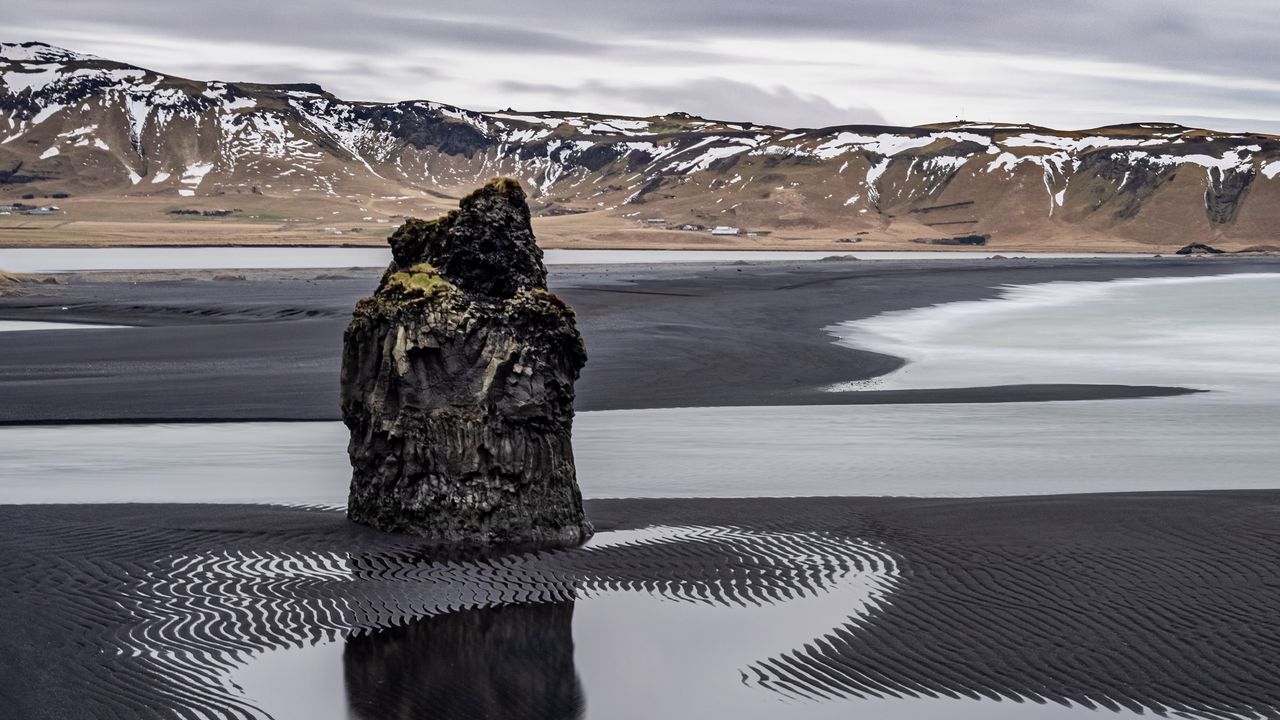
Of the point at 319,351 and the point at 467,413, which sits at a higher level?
the point at 467,413

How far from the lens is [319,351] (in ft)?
99.0

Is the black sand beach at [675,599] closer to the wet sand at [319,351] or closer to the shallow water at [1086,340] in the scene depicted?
the wet sand at [319,351]

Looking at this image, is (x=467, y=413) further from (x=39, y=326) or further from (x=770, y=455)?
(x=39, y=326)

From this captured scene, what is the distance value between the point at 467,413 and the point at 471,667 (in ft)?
12.0

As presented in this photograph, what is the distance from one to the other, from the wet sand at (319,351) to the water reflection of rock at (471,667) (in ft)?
39.5

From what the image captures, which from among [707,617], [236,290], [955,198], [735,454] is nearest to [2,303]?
[236,290]

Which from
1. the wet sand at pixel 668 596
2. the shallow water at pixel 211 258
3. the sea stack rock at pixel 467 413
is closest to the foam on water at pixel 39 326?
the wet sand at pixel 668 596

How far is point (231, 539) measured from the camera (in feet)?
42.1

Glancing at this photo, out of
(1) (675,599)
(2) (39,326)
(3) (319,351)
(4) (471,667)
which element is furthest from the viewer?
(2) (39,326)

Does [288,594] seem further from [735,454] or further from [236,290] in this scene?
[236,290]

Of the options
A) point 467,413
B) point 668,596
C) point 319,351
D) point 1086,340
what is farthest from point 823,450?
point 1086,340

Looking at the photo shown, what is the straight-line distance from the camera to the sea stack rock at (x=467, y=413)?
12.8 meters

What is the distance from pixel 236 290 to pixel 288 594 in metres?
44.2

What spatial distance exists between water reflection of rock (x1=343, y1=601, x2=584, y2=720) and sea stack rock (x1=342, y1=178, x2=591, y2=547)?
210cm
